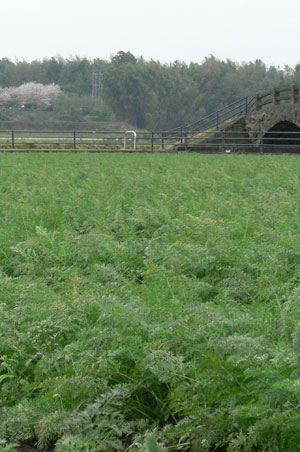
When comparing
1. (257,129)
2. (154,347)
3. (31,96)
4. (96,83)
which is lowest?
(154,347)

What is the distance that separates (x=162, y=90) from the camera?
9950cm

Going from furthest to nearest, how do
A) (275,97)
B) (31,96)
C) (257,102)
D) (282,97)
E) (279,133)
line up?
(31,96) → (257,102) → (279,133) → (275,97) → (282,97)

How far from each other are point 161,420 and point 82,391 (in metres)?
0.42

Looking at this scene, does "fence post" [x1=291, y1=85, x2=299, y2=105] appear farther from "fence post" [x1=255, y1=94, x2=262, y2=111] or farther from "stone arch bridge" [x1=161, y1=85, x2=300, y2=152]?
"fence post" [x1=255, y1=94, x2=262, y2=111]

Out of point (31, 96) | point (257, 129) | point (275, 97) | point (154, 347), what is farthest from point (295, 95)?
point (31, 96)

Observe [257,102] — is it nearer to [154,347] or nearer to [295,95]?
[295,95]

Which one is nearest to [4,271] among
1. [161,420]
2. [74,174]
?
[161,420]

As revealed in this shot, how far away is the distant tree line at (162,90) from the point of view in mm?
94250

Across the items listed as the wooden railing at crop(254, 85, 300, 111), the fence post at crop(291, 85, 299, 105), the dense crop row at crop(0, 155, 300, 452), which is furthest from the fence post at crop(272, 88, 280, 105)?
the dense crop row at crop(0, 155, 300, 452)

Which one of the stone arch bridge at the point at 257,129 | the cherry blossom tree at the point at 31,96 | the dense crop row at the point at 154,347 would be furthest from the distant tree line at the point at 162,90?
the dense crop row at the point at 154,347

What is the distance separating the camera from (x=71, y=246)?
21.7 ft

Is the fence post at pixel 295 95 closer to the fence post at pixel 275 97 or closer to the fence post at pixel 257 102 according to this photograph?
the fence post at pixel 275 97

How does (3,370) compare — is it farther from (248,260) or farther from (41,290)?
(248,260)

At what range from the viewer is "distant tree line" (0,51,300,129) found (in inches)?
3711
